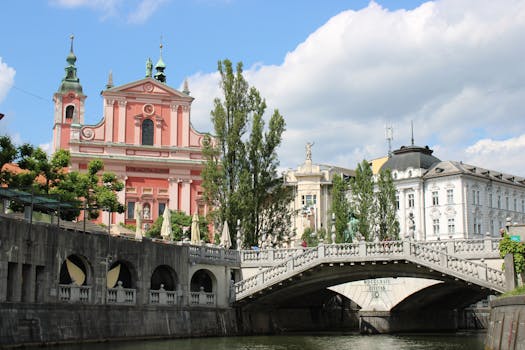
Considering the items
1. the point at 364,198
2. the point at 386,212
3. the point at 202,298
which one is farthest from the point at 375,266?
the point at 386,212

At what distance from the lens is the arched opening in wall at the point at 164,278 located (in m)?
38.1

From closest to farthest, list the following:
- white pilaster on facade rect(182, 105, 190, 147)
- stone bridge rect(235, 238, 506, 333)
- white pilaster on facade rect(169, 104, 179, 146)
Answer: stone bridge rect(235, 238, 506, 333), white pilaster on facade rect(169, 104, 179, 146), white pilaster on facade rect(182, 105, 190, 147)

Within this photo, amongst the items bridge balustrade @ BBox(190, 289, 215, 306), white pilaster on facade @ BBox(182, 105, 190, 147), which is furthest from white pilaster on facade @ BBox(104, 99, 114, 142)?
bridge balustrade @ BBox(190, 289, 215, 306)

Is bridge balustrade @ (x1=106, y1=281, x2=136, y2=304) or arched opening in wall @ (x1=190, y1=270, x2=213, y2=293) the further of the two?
arched opening in wall @ (x1=190, y1=270, x2=213, y2=293)

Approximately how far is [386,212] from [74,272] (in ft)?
115

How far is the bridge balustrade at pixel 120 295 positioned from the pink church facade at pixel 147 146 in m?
36.3

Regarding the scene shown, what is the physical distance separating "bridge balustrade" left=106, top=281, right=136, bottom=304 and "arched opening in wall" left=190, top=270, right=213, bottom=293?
6884 millimetres

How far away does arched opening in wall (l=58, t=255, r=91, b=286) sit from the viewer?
32156 millimetres

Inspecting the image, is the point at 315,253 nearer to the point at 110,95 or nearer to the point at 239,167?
the point at 239,167

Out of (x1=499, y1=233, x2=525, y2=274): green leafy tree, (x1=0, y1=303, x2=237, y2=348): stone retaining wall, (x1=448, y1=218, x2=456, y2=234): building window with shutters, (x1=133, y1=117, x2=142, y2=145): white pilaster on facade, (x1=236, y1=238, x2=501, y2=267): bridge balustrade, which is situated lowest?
(x1=0, y1=303, x2=237, y2=348): stone retaining wall

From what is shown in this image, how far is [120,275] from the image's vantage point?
3559 cm

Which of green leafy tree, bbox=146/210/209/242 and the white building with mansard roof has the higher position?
the white building with mansard roof

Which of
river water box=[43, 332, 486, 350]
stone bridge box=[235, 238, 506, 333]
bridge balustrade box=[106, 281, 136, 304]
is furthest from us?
stone bridge box=[235, 238, 506, 333]

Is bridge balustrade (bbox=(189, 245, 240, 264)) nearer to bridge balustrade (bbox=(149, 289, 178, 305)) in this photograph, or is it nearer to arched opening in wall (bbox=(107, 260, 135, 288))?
bridge balustrade (bbox=(149, 289, 178, 305))
